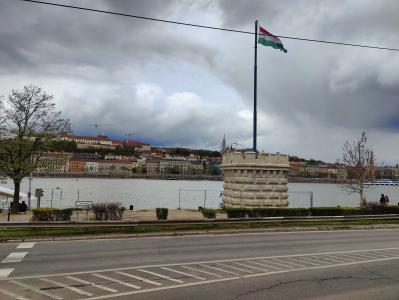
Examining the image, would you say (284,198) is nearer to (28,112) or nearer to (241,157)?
(241,157)

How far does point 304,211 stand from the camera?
31609 millimetres

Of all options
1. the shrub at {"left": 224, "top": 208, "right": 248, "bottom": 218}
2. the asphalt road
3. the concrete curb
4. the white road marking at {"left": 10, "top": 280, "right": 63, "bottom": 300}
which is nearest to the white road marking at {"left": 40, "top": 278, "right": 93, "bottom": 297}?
the asphalt road

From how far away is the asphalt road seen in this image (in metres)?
10.3

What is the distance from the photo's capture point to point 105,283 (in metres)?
11.0

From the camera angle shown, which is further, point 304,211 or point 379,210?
point 379,210

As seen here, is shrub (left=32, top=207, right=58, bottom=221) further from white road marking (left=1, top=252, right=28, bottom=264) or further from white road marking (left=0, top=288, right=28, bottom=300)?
white road marking (left=0, top=288, right=28, bottom=300)

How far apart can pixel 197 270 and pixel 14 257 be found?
→ 5.88m

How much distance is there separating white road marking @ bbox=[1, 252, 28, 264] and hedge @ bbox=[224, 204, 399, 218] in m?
15.6

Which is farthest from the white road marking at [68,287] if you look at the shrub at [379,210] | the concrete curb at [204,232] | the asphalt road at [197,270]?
the shrub at [379,210]

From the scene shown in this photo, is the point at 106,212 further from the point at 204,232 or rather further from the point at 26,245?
the point at 26,245

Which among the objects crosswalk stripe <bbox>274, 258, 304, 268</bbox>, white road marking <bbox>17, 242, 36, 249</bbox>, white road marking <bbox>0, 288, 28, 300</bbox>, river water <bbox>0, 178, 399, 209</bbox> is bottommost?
white road marking <bbox>0, 288, 28, 300</bbox>

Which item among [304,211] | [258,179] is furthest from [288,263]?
[258,179]

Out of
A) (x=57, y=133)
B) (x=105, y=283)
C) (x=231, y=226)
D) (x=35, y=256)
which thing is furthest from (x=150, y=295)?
(x=57, y=133)

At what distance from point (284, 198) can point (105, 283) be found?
25.6 metres
